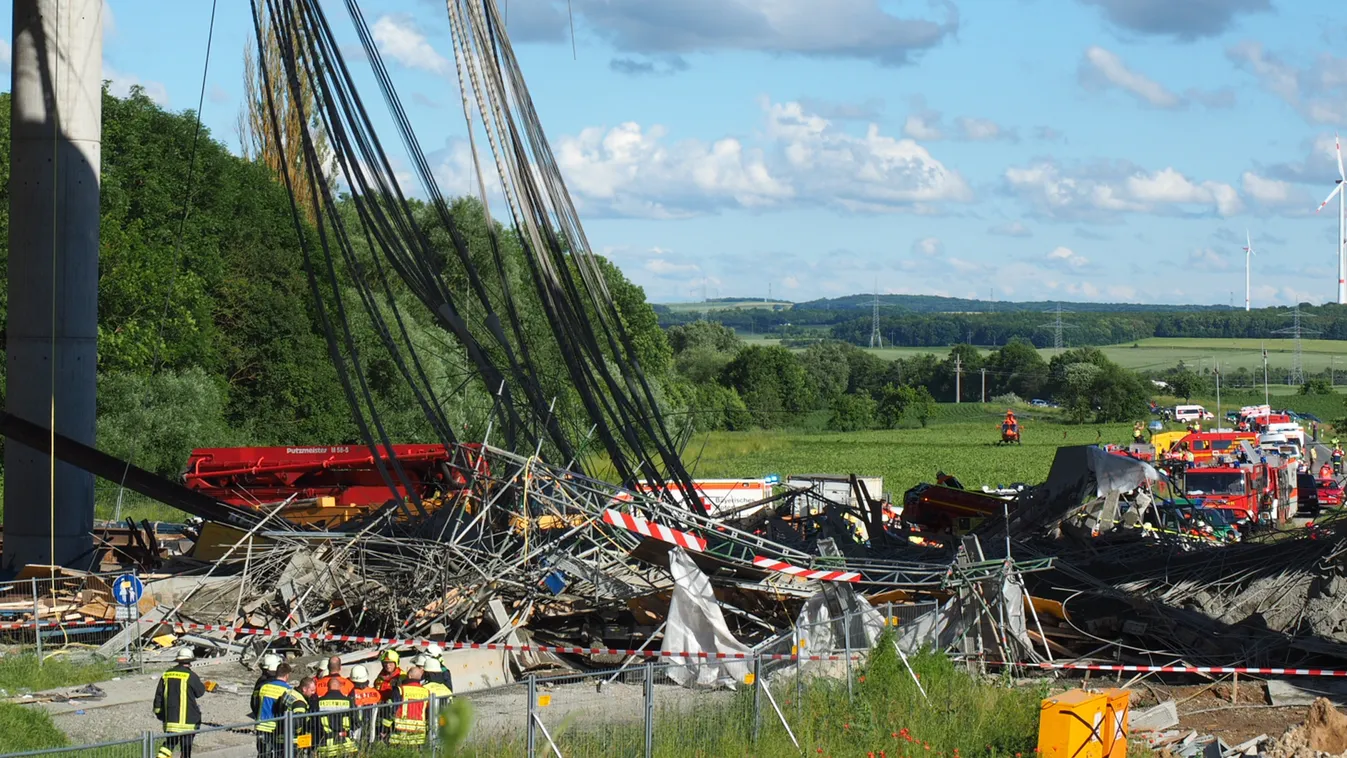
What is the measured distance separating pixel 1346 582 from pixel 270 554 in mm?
12822

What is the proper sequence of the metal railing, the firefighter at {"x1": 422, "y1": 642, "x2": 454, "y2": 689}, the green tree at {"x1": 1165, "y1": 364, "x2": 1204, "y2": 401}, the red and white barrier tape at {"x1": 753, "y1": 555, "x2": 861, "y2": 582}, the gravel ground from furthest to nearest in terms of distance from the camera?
the green tree at {"x1": 1165, "y1": 364, "x2": 1204, "y2": 401}, the red and white barrier tape at {"x1": 753, "y1": 555, "x2": 861, "y2": 582}, the gravel ground, the firefighter at {"x1": 422, "y1": 642, "x2": 454, "y2": 689}, the metal railing

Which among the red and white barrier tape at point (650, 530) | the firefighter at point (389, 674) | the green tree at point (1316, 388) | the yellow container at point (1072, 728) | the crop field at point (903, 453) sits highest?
the red and white barrier tape at point (650, 530)

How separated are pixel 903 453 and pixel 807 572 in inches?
2652

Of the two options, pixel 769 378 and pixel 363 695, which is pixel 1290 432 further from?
pixel 769 378

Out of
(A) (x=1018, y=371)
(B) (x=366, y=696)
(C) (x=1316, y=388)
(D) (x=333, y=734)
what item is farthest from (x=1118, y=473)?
(A) (x=1018, y=371)

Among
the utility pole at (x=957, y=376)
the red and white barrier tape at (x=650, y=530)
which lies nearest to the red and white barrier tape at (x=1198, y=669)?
the red and white barrier tape at (x=650, y=530)

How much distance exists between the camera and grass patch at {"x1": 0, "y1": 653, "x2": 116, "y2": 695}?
15.9 metres

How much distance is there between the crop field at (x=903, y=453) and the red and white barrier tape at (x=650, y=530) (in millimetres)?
33682

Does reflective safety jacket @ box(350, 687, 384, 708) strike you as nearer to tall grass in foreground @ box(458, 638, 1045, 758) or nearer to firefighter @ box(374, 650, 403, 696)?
firefighter @ box(374, 650, 403, 696)

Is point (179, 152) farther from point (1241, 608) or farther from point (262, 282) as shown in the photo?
point (1241, 608)

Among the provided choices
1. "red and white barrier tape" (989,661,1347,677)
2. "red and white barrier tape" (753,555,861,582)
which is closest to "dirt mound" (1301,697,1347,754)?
"red and white barrier tape" (989,661,1347,677)

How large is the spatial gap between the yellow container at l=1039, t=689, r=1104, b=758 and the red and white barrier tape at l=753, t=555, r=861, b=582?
4423mm

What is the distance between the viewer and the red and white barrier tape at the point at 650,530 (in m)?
16.1

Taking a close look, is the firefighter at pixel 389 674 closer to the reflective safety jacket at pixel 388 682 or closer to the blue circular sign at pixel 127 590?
the reflective safety jacket at pixel 388 682
